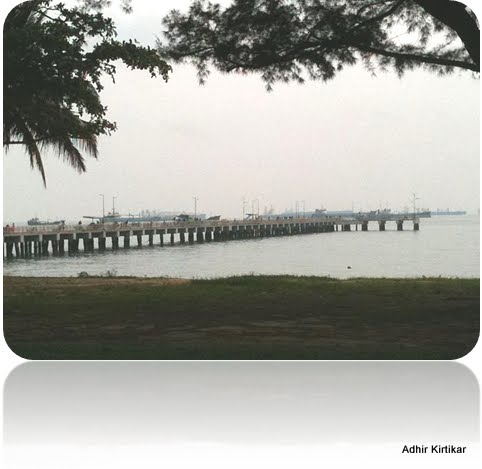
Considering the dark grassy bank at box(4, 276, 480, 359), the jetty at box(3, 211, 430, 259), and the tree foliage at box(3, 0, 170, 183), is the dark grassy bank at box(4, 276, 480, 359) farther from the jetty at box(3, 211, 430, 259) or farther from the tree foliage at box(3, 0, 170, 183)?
the jetty at box(3, 211, 430, 259)

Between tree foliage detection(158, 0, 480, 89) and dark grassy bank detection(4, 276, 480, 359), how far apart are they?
242cm

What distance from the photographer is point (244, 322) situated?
6.98 metres

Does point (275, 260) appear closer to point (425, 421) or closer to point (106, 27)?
point (106, 27)

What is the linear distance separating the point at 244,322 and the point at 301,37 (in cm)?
305

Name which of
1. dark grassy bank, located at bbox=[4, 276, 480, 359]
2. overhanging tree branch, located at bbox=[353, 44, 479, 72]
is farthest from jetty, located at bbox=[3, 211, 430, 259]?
overhanging tree branch, located at bbox=[353, 44, 479, 72]

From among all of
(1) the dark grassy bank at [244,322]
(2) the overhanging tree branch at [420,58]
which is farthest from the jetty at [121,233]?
(2) the overhanging tree branch at [420,58]

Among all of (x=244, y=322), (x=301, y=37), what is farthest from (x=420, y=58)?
(x=244, y=322)

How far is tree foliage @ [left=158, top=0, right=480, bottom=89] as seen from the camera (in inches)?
308

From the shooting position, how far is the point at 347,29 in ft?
25.6

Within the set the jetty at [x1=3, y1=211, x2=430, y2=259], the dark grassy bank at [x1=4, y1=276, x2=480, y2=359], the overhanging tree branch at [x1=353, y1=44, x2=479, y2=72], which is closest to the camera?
the dark grassy bank at [x1=4, y1=276, x2=480, y2=359]

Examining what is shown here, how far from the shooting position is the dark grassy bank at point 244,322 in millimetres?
6176

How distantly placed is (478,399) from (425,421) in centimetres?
77

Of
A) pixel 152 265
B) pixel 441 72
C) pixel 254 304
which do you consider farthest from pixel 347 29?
pixel 152 265

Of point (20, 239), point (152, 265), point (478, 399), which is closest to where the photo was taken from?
point (478, 399)
